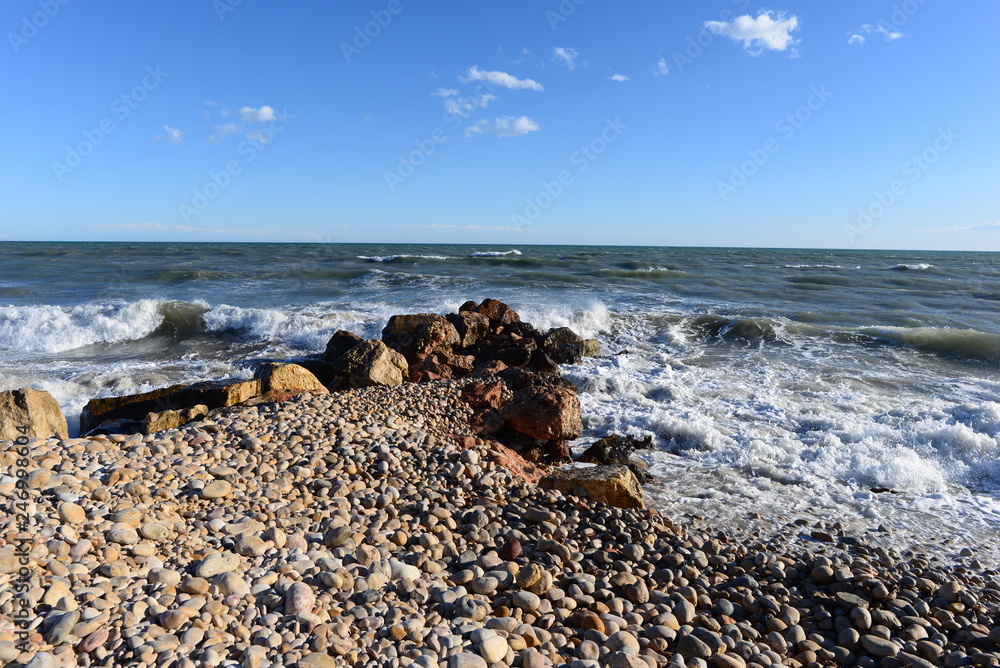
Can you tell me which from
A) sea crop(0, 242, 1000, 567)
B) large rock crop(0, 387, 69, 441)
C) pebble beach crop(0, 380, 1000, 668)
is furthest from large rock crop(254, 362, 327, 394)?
sea crop(0, 242, 1000, 567)

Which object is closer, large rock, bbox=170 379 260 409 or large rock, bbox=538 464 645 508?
large rock, bbox=538 464 645 508

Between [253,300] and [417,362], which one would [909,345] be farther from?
[253,300]

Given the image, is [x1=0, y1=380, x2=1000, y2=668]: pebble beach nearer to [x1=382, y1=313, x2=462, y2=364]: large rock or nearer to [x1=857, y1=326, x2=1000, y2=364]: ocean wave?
[x1=382, y1=313, x2=462, y2=364]: large rock

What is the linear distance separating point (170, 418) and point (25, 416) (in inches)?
43.0

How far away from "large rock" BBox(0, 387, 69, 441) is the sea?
2746 mm

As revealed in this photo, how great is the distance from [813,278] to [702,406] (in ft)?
74.8

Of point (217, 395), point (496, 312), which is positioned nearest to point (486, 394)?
point (217, 395)

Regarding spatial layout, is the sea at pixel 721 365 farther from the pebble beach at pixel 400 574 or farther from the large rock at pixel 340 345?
the large rock at pixel 340 345

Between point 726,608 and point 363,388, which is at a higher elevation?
point 363,388

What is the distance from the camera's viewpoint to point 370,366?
24.7ft

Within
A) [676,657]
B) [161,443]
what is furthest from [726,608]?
[161,443]

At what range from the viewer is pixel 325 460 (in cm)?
461

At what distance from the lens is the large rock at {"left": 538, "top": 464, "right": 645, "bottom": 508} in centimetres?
460

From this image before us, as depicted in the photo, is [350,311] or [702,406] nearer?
[702,406]
